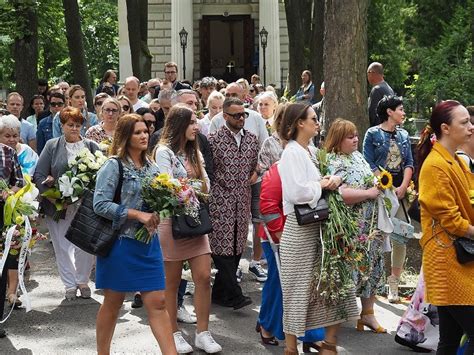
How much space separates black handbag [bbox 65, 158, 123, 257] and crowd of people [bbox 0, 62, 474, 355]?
0.05 m

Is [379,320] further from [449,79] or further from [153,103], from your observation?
[449,79]

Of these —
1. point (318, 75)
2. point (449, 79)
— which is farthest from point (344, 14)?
A: point (449, 79)

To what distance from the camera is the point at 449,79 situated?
24.2 metres

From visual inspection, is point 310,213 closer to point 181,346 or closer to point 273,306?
point 273,306

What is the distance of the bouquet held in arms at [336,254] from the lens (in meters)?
7.63

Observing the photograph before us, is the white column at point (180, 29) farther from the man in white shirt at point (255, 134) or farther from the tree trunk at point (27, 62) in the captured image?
the man in white shirt at point (255, 134)

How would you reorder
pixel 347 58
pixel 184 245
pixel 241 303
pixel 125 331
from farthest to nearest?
pixel 347 58, pixel 241 303, pixel 125 331, pixel 184 245

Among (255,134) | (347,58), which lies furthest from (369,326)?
(347,58)

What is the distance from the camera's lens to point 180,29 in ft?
147

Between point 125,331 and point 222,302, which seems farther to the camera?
point 222,302

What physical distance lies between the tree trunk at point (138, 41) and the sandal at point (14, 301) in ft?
49.6

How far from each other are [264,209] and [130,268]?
48.9 inches

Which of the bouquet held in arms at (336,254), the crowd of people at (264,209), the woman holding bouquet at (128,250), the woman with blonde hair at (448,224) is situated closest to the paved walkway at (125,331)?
the crowd of people at (264,209)

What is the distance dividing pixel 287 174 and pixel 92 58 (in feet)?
172
